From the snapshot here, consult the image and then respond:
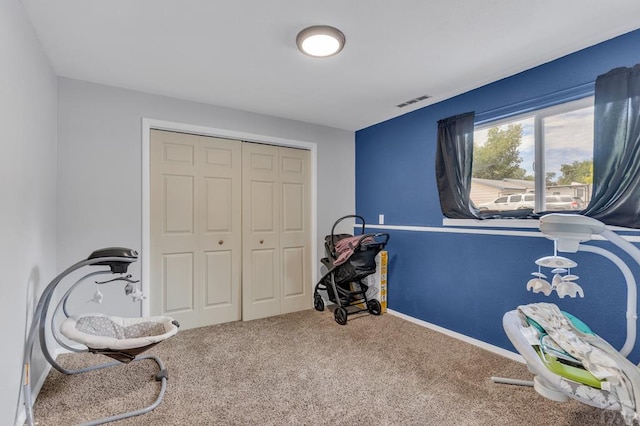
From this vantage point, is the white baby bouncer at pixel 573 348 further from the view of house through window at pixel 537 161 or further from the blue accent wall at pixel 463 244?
the view of house through window at pixel 537 161

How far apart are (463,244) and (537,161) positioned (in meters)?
0.93

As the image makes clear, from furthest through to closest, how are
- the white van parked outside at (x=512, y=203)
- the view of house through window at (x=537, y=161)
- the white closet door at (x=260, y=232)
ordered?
the white closet door at (x=260, y=232) → the white van parked outside at (x=512, y=203) → the view of house through window at (x=537, y=161)

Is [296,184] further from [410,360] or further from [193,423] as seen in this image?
[193,423]

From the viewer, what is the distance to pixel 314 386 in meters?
2.18

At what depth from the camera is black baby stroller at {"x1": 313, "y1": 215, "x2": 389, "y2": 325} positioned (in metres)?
3.42

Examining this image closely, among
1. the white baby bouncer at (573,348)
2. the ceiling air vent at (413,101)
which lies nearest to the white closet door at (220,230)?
the ceiling air vent at (413,101)

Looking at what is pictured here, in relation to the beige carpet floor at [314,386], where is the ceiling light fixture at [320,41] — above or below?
above

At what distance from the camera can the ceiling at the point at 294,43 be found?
1.82 m

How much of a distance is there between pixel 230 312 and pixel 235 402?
5.17ft

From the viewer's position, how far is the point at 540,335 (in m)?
1.79

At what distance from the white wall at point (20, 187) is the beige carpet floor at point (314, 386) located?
49 centimetres

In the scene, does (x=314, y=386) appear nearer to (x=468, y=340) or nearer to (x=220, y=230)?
(x=468, y=340)

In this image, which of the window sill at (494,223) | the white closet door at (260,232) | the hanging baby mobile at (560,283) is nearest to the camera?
the hanging baby mobile at (560,283)

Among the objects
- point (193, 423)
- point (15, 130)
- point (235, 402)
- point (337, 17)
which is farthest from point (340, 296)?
point (15, 130)
